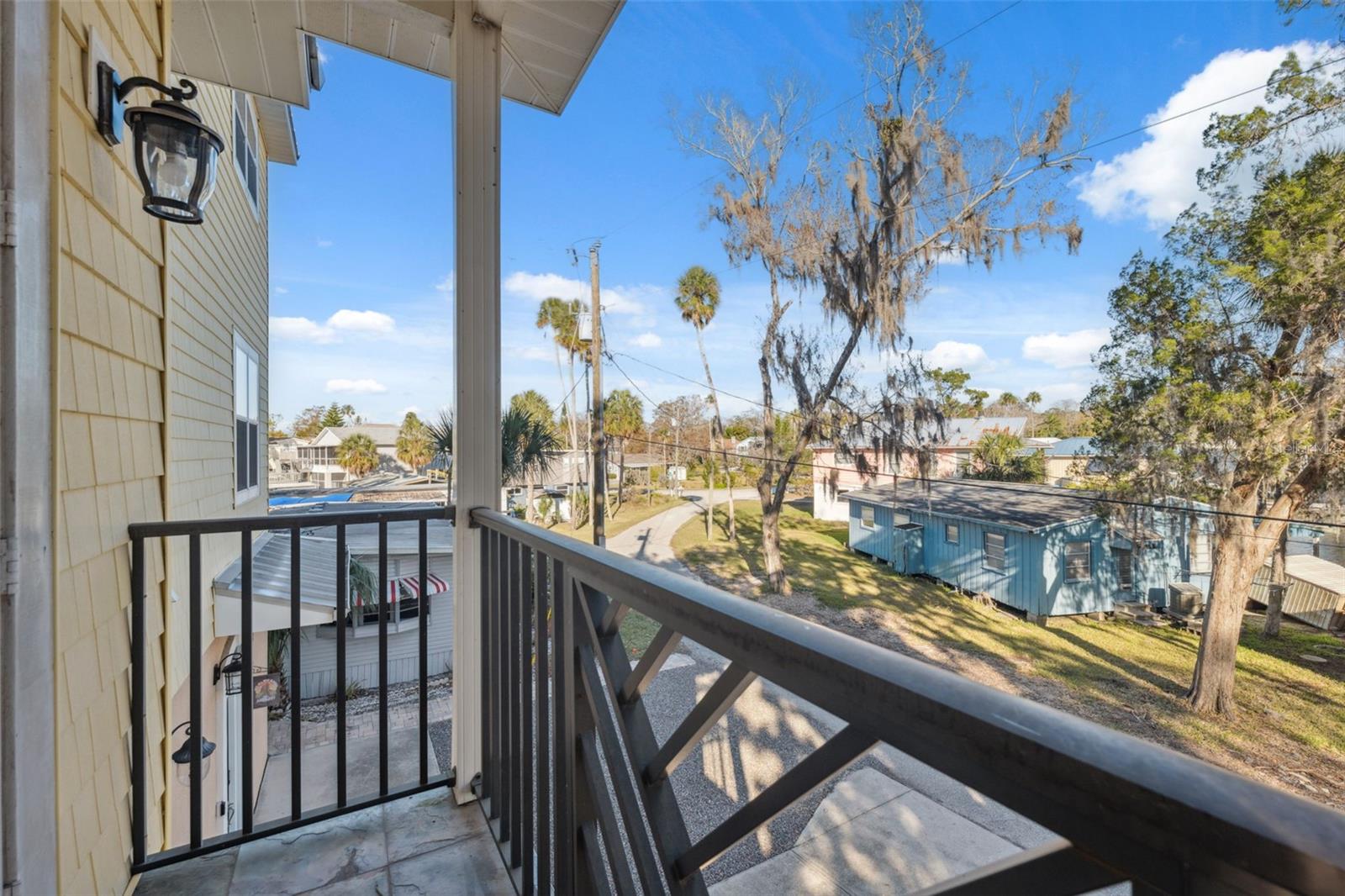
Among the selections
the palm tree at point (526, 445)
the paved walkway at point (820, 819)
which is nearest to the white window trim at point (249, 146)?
the palm tree at point (526, 445)

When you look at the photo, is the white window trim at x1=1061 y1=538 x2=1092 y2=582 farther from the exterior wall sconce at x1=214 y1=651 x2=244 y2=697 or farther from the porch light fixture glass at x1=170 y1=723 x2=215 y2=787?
the exterior wall sconce at x1=214 y1=651 x2=244 y2=697

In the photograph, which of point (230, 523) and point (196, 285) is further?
point (196, 285)

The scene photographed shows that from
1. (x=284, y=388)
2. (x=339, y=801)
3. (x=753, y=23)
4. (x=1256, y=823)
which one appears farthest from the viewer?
(x=284, y=388)

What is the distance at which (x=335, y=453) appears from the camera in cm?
859

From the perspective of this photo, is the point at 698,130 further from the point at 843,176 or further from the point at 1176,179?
the point at 1176,179

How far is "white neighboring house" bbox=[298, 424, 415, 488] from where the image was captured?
7.92 m

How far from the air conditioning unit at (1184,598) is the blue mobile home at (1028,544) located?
0.07 meters

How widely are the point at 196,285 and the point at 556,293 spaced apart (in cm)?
883

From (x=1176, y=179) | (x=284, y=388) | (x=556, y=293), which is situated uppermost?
(x=556, y=293)

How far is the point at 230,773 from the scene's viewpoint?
15.2 ft

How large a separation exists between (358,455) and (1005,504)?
8347 mm

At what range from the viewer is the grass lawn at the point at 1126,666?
2.78 meters

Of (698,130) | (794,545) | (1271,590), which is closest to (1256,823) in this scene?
(1271,590)

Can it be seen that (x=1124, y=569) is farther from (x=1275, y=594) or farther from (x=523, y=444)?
(x=523, y=444)
